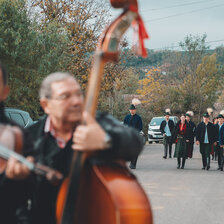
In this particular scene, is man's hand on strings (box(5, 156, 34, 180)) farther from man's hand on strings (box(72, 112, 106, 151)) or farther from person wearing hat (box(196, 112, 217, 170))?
person wearing hat (box(196, 112, 217, 170))

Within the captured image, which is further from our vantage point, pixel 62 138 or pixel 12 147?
pixel 62 138

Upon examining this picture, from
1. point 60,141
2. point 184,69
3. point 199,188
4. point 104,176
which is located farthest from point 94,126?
point 184,69

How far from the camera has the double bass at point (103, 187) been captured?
2217 mm

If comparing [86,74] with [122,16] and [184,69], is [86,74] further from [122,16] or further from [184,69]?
[184,69]

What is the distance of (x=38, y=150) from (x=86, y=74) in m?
22.9

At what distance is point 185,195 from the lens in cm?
971

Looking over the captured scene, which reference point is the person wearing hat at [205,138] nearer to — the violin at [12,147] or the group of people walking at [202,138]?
the group of people walking at [202,138]

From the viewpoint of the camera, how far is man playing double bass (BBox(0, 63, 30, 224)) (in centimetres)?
229

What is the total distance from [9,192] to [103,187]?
17.9 inches

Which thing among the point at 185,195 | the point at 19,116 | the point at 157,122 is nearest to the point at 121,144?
the point at 185,195

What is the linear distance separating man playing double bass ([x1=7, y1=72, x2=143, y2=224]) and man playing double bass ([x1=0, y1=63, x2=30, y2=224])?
0.23ft

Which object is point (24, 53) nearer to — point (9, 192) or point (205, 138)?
point (205, 138)

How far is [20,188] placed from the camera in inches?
93.6

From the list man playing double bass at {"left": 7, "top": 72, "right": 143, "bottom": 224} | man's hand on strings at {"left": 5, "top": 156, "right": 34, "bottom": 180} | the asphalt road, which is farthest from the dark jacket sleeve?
the asphalt road
